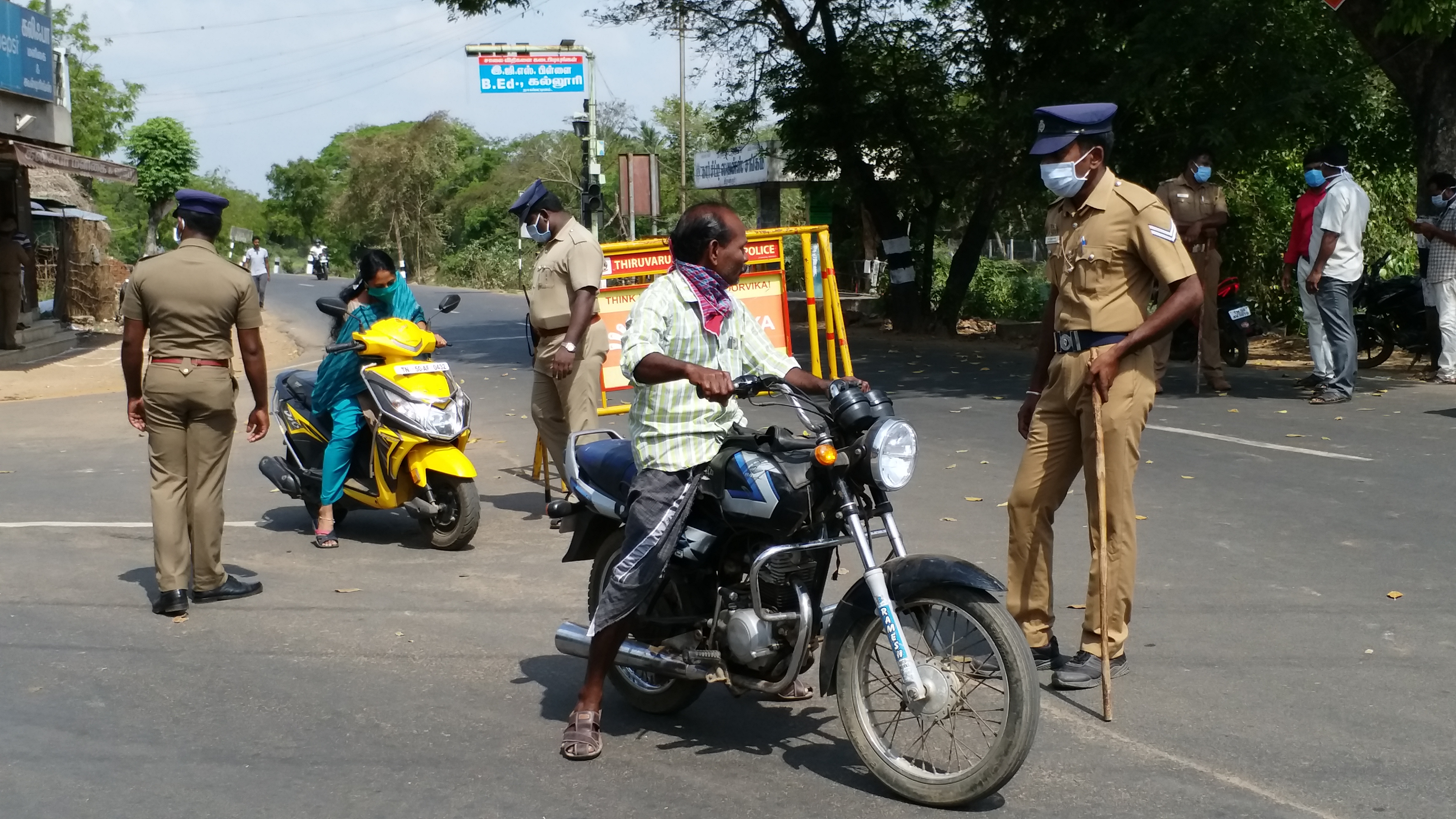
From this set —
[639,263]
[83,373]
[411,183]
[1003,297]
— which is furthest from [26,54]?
[411,183]

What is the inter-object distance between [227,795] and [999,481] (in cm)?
595

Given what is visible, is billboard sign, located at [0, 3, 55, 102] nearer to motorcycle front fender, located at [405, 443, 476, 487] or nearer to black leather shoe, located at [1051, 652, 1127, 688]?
motorcycle front fender, located at [405, 443, 476, 487]

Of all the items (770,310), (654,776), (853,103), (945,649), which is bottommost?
(654,776)

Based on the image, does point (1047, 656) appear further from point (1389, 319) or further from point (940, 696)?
point (1389, 319)

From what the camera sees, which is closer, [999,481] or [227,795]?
[227,795]

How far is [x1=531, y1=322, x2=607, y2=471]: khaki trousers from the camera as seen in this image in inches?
323

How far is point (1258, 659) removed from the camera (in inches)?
211

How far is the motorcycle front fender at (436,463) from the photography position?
7.68m

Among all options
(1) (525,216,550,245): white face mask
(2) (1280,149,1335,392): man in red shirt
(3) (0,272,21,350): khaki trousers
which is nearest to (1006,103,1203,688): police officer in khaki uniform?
(1) (525,216,550,245): white face mask

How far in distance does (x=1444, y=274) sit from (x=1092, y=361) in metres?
9.50

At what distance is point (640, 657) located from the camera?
15.0 feet

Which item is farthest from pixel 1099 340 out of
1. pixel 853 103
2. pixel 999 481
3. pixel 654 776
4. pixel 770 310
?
pixel 853 103

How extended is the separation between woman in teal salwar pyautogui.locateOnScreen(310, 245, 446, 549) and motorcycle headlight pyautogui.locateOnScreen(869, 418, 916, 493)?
4.58m

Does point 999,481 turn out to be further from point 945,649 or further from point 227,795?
point 227,795
